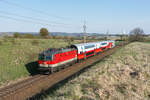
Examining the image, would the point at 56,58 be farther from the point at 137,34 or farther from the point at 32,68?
the point at 137,34

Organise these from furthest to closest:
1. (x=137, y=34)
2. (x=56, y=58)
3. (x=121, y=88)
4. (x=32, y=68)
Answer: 1. (x=137, y=34)
2. (x=32, y=68)
3. (x=56, y=58)
4. (x=121, y=88)

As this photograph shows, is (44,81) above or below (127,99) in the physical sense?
below

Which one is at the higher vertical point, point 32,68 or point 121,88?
point 121,88

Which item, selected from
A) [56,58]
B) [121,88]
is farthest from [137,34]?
[121,88]

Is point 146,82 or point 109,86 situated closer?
point 109,86

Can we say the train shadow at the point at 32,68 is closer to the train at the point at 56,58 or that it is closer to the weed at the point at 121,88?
the train at the point at 56,58

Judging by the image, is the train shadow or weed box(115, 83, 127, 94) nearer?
weed box(115, 83, 127, 94)

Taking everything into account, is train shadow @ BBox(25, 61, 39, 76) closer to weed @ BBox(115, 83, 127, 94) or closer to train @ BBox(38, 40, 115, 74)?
train @ BBox(38, 40, 115, 74)

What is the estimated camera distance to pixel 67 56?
21.3 meters

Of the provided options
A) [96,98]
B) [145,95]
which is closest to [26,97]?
[96,98]

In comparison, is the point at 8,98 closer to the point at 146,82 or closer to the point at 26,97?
the point at 26,97

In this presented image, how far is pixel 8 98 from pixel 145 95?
1142 centimetres

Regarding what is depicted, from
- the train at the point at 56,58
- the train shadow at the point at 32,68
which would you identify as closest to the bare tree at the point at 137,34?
the train at the point at 56,58

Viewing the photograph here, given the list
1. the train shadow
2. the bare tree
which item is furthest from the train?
the bare tree
